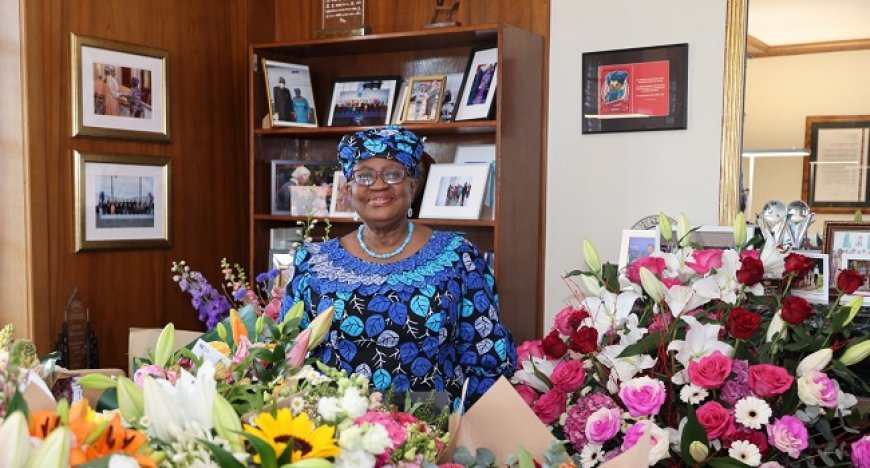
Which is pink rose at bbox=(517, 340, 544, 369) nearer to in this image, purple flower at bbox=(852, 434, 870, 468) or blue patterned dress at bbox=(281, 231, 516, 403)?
purple flower at bbox=(852, 434, 870, 468)

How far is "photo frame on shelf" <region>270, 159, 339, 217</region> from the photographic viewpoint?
4.09 m

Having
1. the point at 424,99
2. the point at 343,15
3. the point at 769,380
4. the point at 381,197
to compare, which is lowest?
the point at 769,380

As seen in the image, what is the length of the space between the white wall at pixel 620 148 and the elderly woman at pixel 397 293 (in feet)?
4.64

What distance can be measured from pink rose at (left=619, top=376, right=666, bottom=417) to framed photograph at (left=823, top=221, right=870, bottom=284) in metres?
1.06

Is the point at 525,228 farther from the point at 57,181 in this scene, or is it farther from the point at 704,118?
the point at 57,181

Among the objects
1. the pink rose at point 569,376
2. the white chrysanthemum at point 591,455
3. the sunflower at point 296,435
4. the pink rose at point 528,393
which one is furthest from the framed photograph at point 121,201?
the sunflower at point 296,435

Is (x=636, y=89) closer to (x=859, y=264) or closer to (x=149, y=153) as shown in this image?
(x=859, y=264)

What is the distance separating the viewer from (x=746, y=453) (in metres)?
1.14

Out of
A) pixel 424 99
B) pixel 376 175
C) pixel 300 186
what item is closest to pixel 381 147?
pixel 376 175

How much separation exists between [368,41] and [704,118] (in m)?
1.43

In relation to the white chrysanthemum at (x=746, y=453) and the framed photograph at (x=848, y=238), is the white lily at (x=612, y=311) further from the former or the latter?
the framed photograph at (x=848, y=238)

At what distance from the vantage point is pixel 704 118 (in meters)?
3.41

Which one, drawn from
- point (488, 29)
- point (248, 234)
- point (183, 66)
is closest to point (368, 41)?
point (488, 29)

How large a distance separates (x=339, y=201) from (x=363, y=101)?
1.52 ft
